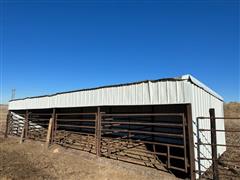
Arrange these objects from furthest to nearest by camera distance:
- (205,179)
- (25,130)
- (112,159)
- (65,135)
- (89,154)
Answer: (25,130), (65,135), (89,154), (112,159), (205,179)

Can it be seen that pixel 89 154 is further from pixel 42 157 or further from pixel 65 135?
pixel 65 135

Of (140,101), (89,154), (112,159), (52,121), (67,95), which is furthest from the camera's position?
(52,121)

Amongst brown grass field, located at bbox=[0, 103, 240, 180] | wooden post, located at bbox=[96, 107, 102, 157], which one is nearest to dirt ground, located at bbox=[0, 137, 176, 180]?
brown grass field, located at bbox=[0, 103, 240, 180]

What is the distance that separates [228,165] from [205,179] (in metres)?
1.81

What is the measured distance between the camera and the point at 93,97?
27.2ft

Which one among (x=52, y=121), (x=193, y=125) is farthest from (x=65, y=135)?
(x=193, y=125)

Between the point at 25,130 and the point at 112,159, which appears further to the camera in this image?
the point at 25,130

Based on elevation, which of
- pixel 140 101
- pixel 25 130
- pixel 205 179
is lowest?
pixel 205 179

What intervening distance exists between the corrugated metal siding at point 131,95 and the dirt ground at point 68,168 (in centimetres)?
210

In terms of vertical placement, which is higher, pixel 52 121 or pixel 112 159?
pixel 52 121

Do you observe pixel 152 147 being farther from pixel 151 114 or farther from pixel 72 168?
pixel 72 168

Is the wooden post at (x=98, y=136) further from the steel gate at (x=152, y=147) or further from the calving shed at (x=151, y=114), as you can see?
the steel gate at (x=152, y=147)

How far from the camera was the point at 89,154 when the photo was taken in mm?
8188

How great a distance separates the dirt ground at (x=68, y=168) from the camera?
5.64 m
